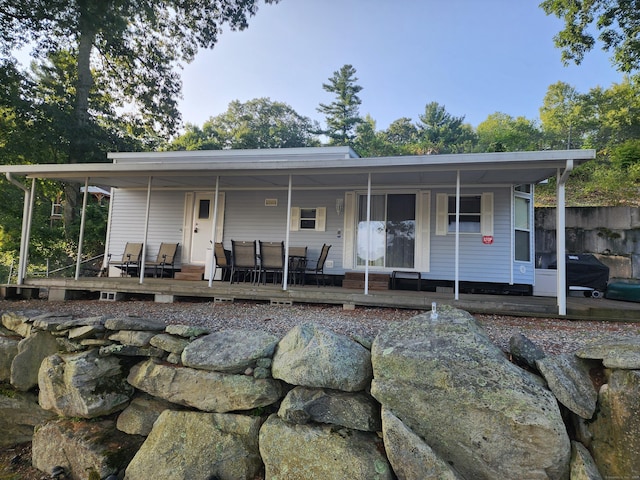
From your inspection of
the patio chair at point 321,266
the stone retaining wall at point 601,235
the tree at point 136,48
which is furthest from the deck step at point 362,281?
the tree at point 136,48

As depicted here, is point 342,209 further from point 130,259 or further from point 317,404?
point 130,259

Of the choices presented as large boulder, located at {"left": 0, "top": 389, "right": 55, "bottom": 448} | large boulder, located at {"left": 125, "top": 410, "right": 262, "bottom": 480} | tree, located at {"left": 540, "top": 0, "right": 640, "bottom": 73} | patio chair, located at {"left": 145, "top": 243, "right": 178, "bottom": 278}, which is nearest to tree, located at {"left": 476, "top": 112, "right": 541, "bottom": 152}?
tree, located at {"left": 540, "top": 0, "right": 640, "bottom": 73}

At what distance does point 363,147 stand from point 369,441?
2846cm

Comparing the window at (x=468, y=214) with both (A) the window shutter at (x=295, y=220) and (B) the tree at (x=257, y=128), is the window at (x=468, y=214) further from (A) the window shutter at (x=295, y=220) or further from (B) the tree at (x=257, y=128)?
(B) the tree at (x=257, y=128)

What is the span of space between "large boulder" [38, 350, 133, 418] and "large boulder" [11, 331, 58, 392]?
1.44 ft

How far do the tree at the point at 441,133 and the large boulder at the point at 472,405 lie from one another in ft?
85.9

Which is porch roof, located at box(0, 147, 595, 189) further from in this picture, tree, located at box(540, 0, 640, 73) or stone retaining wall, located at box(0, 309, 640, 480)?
tree, located at box(540, 0, 640, 73)

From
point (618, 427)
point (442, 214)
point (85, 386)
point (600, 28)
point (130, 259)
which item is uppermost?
point (600, 28)

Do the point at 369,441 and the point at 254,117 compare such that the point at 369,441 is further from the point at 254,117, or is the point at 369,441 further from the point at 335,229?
the point at 254,117

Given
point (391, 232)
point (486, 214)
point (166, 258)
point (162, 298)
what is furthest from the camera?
point (166, 258)

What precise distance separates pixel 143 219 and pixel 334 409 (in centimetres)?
745

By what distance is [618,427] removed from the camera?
89.4 inches

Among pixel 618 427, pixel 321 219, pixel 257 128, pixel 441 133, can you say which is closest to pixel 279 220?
pixel 321 219

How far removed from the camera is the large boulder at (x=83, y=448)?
323cm
